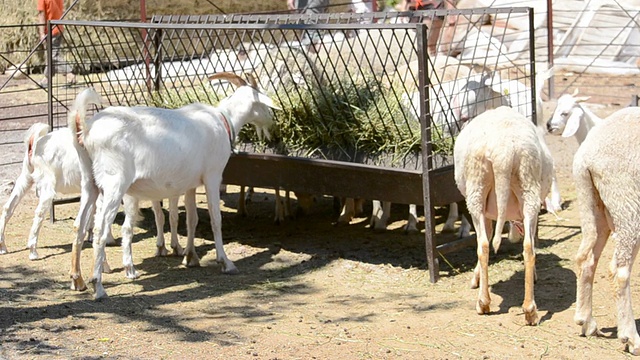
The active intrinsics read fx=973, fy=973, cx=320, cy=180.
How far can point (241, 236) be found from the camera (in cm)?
942

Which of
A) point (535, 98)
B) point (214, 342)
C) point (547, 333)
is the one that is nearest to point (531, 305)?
point (547, 333)

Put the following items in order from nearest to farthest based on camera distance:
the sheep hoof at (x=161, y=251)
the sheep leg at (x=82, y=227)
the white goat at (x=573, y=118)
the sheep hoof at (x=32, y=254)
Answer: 1. the sheep leg at (x=82, y=227)
2. the sheep hoof at (x=32, y=254)
3. the sheep hoof at (x=161, y=251)
4. the white goat at (x=573, y=118)

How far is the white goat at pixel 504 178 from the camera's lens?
658cm

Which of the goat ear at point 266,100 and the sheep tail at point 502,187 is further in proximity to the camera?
the goat ear at point 266,100

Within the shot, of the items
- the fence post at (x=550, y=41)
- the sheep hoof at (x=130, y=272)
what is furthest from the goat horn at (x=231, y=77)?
the fence post at (x=550, y=41)

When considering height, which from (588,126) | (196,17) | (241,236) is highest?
(196,17)

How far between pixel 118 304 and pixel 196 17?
159 inches

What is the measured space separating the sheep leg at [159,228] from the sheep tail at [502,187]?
3281 mm

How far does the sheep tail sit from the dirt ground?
68cm

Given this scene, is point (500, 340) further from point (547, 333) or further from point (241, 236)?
point (241, 236)

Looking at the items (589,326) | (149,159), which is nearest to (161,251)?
(149,159)

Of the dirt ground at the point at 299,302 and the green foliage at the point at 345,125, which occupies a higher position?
the green foliage at the point at 345,125

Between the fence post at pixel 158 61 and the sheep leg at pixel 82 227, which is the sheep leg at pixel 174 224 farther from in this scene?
the fence post at pixel 158 61

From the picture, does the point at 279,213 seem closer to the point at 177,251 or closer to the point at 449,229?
the point at 177,251
